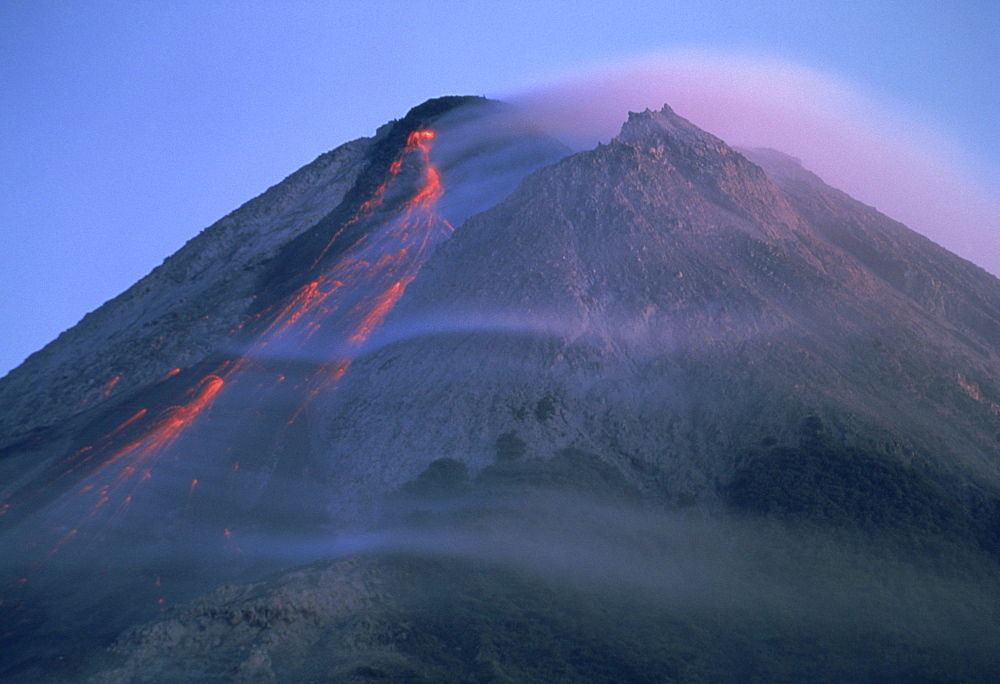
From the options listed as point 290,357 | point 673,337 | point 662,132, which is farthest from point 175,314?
point 662,132

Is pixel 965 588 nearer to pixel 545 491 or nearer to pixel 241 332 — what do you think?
pixel 545 491

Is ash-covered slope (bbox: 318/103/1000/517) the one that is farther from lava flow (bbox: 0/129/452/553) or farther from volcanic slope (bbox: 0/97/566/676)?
volcanic slope (bbox: 0/97/566/676)

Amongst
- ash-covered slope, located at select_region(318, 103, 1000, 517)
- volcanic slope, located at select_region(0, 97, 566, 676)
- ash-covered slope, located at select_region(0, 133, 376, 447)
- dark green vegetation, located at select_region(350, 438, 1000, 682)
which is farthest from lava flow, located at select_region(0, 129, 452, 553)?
dark green vegetation, located at select_region(350, 438, 1000, 682)

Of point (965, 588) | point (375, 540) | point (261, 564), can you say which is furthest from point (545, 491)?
point (965, 588)

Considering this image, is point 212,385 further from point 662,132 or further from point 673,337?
point 662,132

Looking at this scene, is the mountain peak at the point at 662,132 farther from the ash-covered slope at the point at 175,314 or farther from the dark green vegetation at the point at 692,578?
the dark green vegetation at the point at 692,578

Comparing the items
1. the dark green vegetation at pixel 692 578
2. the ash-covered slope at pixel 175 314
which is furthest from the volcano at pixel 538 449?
the ash-covered slope at pixel 175 314
